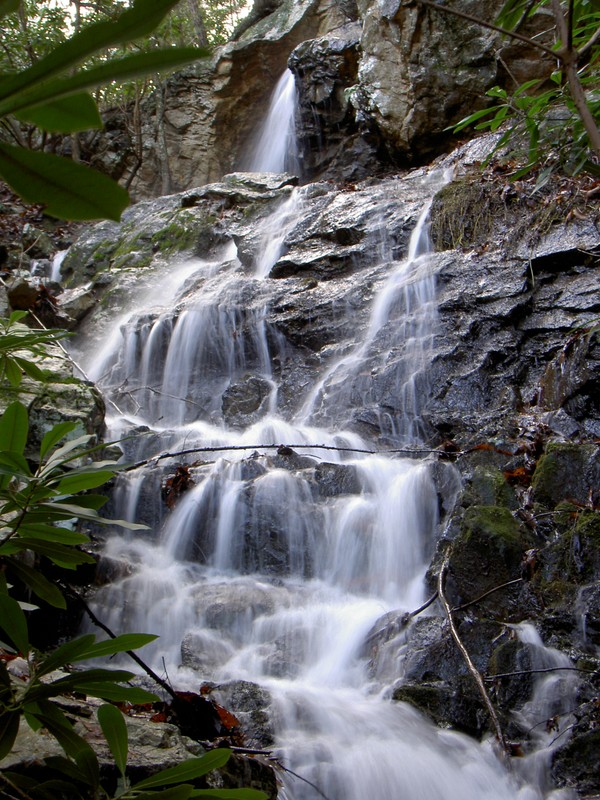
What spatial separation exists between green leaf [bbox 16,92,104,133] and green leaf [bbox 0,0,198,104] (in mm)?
33

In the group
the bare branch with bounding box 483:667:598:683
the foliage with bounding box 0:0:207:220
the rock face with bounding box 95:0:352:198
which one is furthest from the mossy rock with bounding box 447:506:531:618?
the rock face with bounding box 95:0:352:198

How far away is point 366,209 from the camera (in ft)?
29.2

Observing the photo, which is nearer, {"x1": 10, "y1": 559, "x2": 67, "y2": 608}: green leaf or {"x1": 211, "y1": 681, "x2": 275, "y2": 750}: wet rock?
{"x1": 10, "y1": 559, "x2": 67, "y2": 608}: green leaf

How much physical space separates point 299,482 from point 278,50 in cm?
1247

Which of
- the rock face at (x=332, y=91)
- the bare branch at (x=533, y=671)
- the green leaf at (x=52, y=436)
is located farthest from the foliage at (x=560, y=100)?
the rock face at (x=332, y=91)

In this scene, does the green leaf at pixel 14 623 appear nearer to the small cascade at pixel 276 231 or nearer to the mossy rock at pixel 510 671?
the mossy rock at pixel 510 671

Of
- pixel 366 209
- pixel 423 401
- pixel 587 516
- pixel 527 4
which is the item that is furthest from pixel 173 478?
pixel 366 209

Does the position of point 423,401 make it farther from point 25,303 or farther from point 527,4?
point 25,303

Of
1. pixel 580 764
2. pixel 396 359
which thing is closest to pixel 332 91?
pixel 396 359

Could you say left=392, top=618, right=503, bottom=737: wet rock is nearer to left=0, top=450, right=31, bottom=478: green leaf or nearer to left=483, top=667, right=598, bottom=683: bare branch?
left=483, top=667, right=598, bottom=683: bare branch

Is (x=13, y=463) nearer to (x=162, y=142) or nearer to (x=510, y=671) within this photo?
(x=510, y=671)

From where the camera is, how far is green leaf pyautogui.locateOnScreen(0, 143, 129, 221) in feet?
1.74

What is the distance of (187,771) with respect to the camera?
2.89ft

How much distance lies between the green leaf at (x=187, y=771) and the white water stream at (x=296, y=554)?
6.73ft
